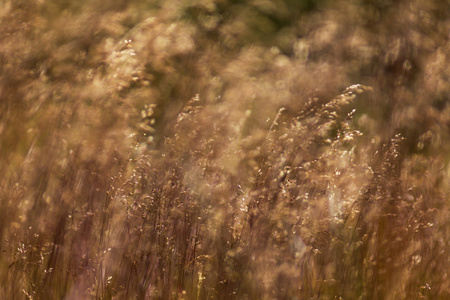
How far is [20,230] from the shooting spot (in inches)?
73.1

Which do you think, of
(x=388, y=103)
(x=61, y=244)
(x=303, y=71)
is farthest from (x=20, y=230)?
(x=388, y=103)

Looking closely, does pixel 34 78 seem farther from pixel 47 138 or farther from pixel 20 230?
pixel 20 230

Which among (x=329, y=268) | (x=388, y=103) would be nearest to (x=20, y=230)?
(x=329, y=268)

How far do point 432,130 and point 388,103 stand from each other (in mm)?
229

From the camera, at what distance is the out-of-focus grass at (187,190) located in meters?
1.83

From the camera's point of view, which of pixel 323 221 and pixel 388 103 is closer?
pixel 323 221

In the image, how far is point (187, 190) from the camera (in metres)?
1.88

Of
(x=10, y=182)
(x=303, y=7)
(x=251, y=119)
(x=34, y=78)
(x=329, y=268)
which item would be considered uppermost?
(x=34, y=78)

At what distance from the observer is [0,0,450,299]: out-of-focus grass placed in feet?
6.00

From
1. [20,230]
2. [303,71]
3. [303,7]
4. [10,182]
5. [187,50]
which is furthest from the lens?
[303,7]

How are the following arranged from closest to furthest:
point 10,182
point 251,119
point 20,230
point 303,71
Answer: point 20,230 → point 10,182 → point 303,71 → point 251,119

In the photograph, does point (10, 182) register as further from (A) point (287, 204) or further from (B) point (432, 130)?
(B) point (432, 130)

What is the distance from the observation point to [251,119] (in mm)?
3146

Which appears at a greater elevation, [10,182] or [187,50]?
Answer: [187,50]
